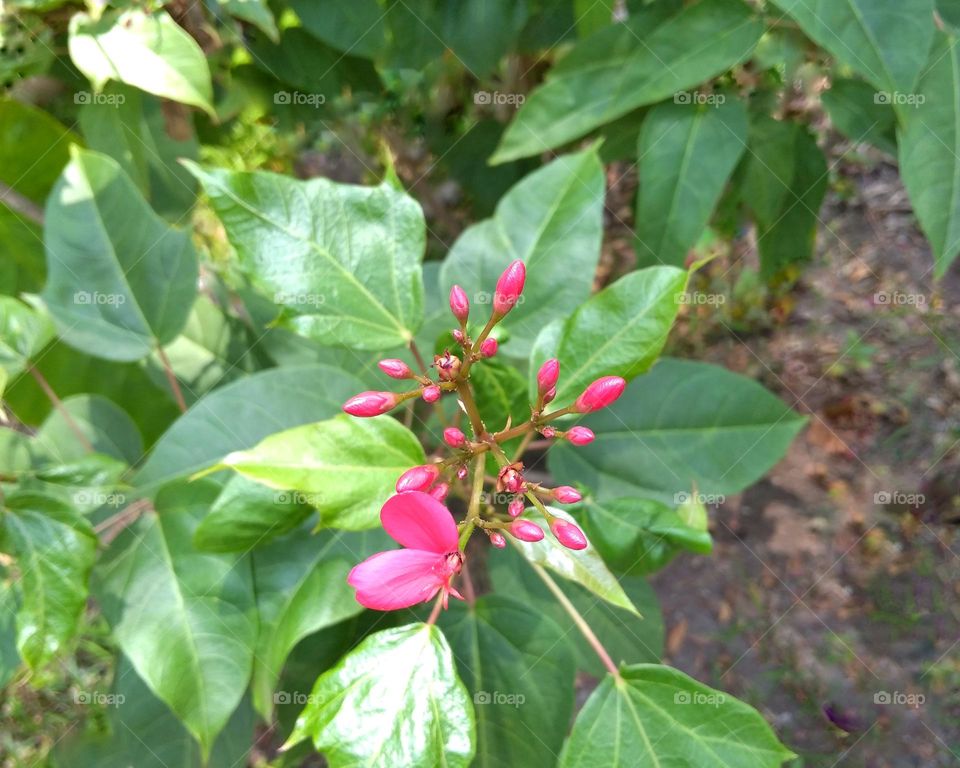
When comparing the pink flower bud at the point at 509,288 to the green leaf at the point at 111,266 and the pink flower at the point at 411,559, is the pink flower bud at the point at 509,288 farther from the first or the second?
the green leaf at the point at 111,266

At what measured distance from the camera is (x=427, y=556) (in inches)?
29.5

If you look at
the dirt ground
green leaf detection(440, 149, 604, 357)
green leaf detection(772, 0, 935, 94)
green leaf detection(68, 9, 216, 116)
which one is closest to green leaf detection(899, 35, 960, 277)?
green leaf detection(772, 0, 935, 94)

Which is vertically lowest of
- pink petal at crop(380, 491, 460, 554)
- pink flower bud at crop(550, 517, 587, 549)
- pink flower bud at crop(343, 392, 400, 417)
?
pink flower bud at crop(550, 517, 587, 549)

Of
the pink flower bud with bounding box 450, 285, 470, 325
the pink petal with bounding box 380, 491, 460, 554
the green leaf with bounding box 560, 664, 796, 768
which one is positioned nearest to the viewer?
the pink petal with bounding box 380, 491, 460, 554

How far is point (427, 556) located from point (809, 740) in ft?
6.67

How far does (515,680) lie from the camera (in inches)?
47.7

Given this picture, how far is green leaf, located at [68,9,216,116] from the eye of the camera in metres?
1.31

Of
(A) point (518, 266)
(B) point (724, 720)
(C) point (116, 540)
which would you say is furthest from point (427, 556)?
(C) point (116, 540)

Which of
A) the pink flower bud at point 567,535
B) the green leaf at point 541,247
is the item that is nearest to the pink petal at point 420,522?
the pink flower bud at point 567,535

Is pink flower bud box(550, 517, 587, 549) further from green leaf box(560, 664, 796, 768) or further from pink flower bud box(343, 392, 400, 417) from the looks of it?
green leaf box(560, 664, 796, 768)

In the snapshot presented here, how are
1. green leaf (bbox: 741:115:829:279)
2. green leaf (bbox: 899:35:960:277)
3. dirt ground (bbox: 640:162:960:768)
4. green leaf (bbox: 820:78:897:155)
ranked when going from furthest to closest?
dirt ground (bbox: 640:162:960:768) → green leaf (bbox: 741:115:829:279) → green leaf (bbox: 820:78:897:155) → green leaf (bbox: 899:35:960:277)

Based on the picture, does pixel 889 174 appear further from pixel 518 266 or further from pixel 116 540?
pixel 116 540

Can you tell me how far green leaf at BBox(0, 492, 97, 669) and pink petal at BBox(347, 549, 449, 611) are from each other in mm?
596

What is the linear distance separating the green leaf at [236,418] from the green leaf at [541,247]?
0.34m
